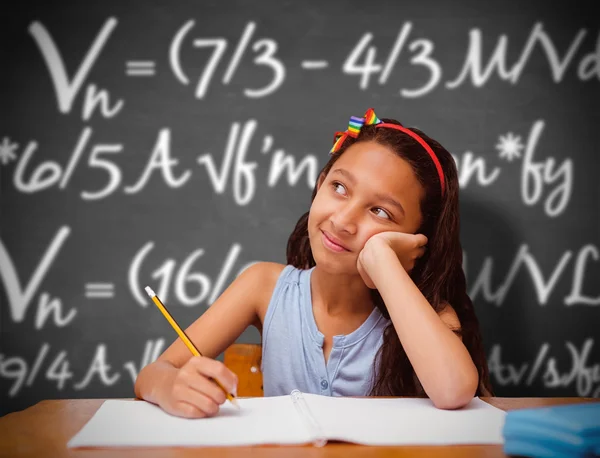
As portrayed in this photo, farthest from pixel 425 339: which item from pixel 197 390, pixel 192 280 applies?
pixel 192 280

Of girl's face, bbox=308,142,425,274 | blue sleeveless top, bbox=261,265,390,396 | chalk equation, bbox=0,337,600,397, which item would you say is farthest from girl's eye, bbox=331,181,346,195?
chalk equation, bbox=0,337,600,397

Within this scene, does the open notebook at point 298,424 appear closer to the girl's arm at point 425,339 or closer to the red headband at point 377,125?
the girl's arm at point 425,339

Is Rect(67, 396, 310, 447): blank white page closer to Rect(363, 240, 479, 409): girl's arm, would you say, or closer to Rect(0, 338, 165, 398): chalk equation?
Rect(363, 240, 479, 409): girl's arm

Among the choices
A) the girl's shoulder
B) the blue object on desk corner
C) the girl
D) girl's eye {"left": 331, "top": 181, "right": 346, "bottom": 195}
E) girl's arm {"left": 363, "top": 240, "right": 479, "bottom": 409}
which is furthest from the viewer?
the girl's shoulder

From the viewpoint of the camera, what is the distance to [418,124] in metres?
1.71

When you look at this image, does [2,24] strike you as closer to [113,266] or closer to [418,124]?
[113,266]

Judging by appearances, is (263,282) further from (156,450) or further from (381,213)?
(156,450)

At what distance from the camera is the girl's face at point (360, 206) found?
43.1 inches

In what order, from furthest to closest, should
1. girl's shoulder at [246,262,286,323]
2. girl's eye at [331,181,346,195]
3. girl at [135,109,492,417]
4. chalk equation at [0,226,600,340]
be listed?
chalk equation at [0,226,600,340]
girl's shoulder at [246,262,286,323]
girl's eye at [331,181,346,195]
girl at [135,109,492,417]

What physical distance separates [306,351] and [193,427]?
55 centimetres

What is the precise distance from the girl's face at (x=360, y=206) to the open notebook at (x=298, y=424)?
1.15ft

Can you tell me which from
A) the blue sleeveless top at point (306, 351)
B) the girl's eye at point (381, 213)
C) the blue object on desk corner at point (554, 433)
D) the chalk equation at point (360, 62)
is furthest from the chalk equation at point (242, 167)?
the blue object on desk corner at point (554, 433)

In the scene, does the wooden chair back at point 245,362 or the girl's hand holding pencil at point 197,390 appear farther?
the wooden chair back at point 245,362

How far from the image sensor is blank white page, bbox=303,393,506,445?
26.0 inches
